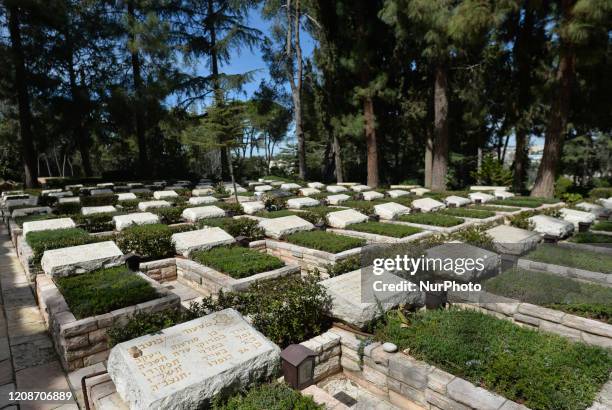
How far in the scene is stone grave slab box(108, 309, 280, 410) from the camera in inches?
109

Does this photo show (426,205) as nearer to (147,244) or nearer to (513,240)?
(513,240)

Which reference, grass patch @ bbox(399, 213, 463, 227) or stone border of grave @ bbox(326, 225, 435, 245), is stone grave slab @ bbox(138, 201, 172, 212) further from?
grass patch @ bbox(399, 213, 463, 227)

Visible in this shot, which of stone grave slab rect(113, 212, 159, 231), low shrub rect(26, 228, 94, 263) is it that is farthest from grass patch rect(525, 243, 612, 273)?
stone grave slab rect(113, 212, 159, 231)

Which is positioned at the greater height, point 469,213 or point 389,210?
point 389,210

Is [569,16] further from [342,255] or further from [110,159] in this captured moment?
[110,159]

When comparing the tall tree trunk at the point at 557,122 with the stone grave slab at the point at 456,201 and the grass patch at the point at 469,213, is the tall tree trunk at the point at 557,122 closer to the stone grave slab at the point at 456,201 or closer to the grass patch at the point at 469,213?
the stone grave slab at the point at 456,201

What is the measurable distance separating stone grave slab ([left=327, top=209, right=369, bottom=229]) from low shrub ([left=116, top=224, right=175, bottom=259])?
13.5 feet

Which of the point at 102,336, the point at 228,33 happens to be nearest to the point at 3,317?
the point at 102,336

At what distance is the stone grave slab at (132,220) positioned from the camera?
8555 millimetres

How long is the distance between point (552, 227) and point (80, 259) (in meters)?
9.69

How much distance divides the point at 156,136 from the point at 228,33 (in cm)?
1022

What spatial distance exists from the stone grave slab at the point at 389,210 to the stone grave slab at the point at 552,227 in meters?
3.47

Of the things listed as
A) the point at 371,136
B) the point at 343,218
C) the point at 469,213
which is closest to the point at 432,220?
the point at 469,213

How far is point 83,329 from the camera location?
3939 millimetres
